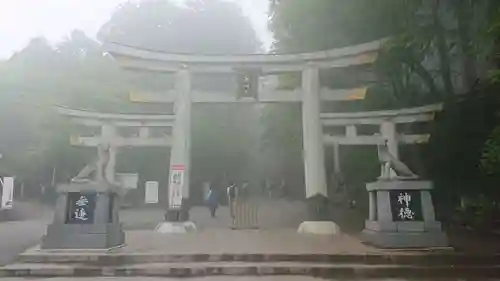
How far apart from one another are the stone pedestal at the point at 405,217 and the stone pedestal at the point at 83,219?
4.58 metres

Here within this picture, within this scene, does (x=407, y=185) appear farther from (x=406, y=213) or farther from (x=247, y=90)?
(x=247, y=90)

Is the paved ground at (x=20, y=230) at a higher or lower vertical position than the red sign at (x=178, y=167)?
lower

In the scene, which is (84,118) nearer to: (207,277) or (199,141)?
(199,141)

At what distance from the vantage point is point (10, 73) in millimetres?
18641

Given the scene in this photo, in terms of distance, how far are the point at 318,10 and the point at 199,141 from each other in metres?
7.17

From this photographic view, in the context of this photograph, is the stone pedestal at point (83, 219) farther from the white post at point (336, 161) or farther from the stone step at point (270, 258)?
the white post at point (336, 161)

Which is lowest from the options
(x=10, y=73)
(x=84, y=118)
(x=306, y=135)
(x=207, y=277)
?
(x=207, y=277)

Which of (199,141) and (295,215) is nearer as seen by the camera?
(295,215)

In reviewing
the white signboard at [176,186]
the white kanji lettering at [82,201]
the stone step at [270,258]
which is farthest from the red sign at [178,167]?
the stone step at [270,258]

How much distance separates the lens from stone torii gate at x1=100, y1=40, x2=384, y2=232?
11242 millimetres

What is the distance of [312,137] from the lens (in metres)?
11.4

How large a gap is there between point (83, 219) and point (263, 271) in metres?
3.20

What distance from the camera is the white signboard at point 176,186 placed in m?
11.0

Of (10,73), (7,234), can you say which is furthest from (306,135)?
(10,73)
